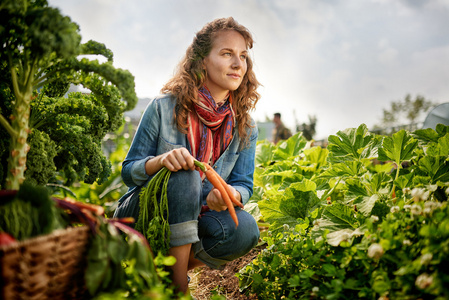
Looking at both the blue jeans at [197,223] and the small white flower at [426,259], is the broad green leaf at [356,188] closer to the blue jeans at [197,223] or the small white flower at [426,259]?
the blue jeans at [197,223]

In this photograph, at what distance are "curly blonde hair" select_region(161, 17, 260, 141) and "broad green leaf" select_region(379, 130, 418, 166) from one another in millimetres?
785

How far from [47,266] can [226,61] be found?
4.42ft

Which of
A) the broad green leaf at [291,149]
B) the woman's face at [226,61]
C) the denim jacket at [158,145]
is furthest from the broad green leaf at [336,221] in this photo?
the broad green leaf at [291,149]

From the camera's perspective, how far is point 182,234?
1.44 meters

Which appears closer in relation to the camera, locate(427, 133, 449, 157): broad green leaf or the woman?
the woman

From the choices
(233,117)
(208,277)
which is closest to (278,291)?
(208,277)

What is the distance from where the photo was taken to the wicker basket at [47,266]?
71cm

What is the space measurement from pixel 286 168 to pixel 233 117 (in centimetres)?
110

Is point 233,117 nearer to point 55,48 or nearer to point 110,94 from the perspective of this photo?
point 110,94

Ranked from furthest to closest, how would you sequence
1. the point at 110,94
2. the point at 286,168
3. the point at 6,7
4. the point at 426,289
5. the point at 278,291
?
the point at 286,168, the point at 278,291, the point at 110,94, the point at 6,7, the point at 426,289

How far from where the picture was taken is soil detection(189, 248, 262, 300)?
1.96 metres

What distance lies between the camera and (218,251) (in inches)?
65.2

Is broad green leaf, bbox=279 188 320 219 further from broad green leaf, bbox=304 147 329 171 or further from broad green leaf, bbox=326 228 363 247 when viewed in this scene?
broad green leaf, bbox=304 147 329 171

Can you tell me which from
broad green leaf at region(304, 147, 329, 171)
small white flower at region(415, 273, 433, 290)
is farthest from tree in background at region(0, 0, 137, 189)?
broad green leaf at region(304, 147, 329, 171)
